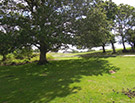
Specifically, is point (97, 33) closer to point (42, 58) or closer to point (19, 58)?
point (42, 58)

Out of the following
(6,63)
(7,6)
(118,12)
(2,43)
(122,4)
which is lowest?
(6,63)

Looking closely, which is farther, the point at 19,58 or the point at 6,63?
the point at 19,58

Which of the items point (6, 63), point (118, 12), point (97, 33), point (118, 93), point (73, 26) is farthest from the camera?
point (118, 12)

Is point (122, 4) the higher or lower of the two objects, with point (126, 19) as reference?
higher

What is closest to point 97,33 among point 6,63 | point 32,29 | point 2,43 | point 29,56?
point 32,29

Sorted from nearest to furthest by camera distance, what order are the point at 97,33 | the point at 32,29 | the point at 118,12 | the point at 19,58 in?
the point at 32,29 < the point at 97,33 < the point at 19,58 < the point at 118,12

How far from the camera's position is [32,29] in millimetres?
17625

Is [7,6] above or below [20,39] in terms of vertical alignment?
above

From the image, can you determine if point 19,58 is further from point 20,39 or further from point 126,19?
point 126,19

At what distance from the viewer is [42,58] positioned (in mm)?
24422

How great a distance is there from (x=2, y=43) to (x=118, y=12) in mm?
45615

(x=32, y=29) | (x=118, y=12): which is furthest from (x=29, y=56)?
(x=118, y=12)

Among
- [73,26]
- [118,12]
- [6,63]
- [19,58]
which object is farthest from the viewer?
[118,12]

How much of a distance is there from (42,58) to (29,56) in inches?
392
